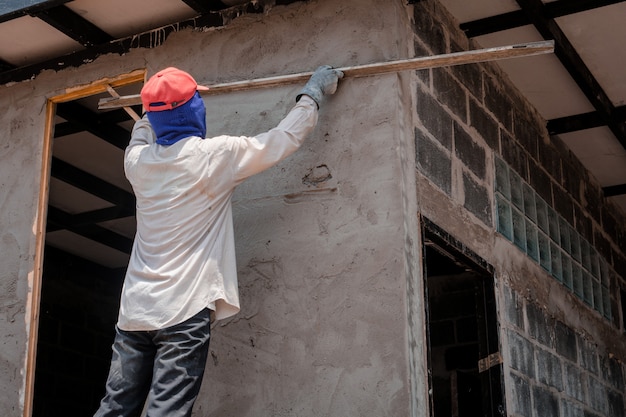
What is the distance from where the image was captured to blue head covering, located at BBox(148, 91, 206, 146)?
468 centimetres

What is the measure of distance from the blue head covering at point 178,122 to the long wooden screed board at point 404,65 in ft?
1.41

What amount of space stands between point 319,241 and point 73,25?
6.48 ft

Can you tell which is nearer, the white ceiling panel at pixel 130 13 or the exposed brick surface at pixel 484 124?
the white ceiling panel at pixel 130 13

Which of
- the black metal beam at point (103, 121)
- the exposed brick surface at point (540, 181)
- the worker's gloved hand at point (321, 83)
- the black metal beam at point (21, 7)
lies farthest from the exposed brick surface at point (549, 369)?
the black metal beam at point (21, 7)

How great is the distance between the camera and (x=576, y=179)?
788cm

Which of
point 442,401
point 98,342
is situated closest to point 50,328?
point 98,342

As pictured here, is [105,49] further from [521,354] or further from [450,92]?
[521,354]

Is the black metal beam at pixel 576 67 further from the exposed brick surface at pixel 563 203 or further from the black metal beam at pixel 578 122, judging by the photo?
the exposed brick surface at pixel 563 203

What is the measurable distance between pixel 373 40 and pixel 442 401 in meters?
3.91

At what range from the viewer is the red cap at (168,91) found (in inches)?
182

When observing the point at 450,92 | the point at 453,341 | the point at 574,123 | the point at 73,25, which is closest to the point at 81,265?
the point at 453,341

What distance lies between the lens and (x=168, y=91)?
15.1 ft

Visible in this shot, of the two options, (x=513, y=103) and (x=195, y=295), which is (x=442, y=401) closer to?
(x=513, y=103)

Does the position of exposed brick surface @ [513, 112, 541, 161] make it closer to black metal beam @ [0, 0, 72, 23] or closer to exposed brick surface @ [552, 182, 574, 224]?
exposed brick surface @ [552, 182, 574, 224]
